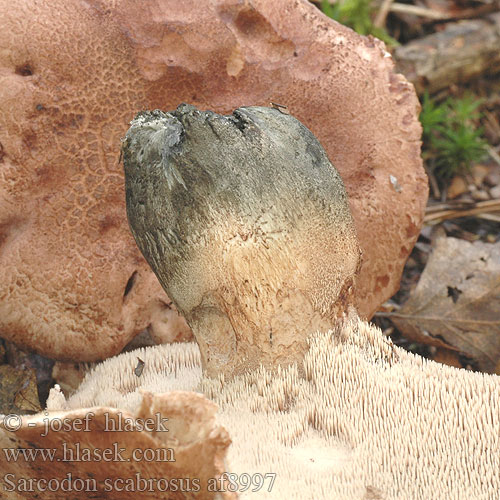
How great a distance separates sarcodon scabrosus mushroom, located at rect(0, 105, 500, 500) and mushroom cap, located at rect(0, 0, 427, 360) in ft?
1.02

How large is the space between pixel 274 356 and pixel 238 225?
362mm

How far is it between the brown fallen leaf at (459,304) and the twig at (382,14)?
1.66m

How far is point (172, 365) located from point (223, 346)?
253 mm

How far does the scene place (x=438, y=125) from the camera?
11.9ft

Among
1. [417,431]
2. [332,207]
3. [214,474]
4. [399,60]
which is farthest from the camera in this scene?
[399,60]

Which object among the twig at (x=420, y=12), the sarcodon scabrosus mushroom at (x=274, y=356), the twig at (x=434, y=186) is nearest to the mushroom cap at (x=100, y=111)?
the sarcodon scabrosus mushroom at (x=274, y=356)

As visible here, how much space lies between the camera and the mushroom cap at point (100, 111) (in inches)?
80.2

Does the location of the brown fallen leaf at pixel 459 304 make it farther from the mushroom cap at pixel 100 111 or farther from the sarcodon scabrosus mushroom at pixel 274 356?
the sarcodon scabrosus mushroom at pixel 274 356

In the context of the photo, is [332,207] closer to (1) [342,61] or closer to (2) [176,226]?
(2) [176,226]

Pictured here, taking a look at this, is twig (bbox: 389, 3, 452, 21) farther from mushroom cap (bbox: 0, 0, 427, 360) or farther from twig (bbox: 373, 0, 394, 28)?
Answer: mushroom cap (bbox: 0, 0, 427, 360)

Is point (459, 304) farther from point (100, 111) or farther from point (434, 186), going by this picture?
point (100, 111)

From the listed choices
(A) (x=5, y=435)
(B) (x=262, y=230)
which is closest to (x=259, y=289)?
(B) (x=262, y=230)

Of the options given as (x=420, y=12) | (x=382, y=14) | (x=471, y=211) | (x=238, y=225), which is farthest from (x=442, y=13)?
(x=238, y=225)

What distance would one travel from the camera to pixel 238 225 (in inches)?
64.4
